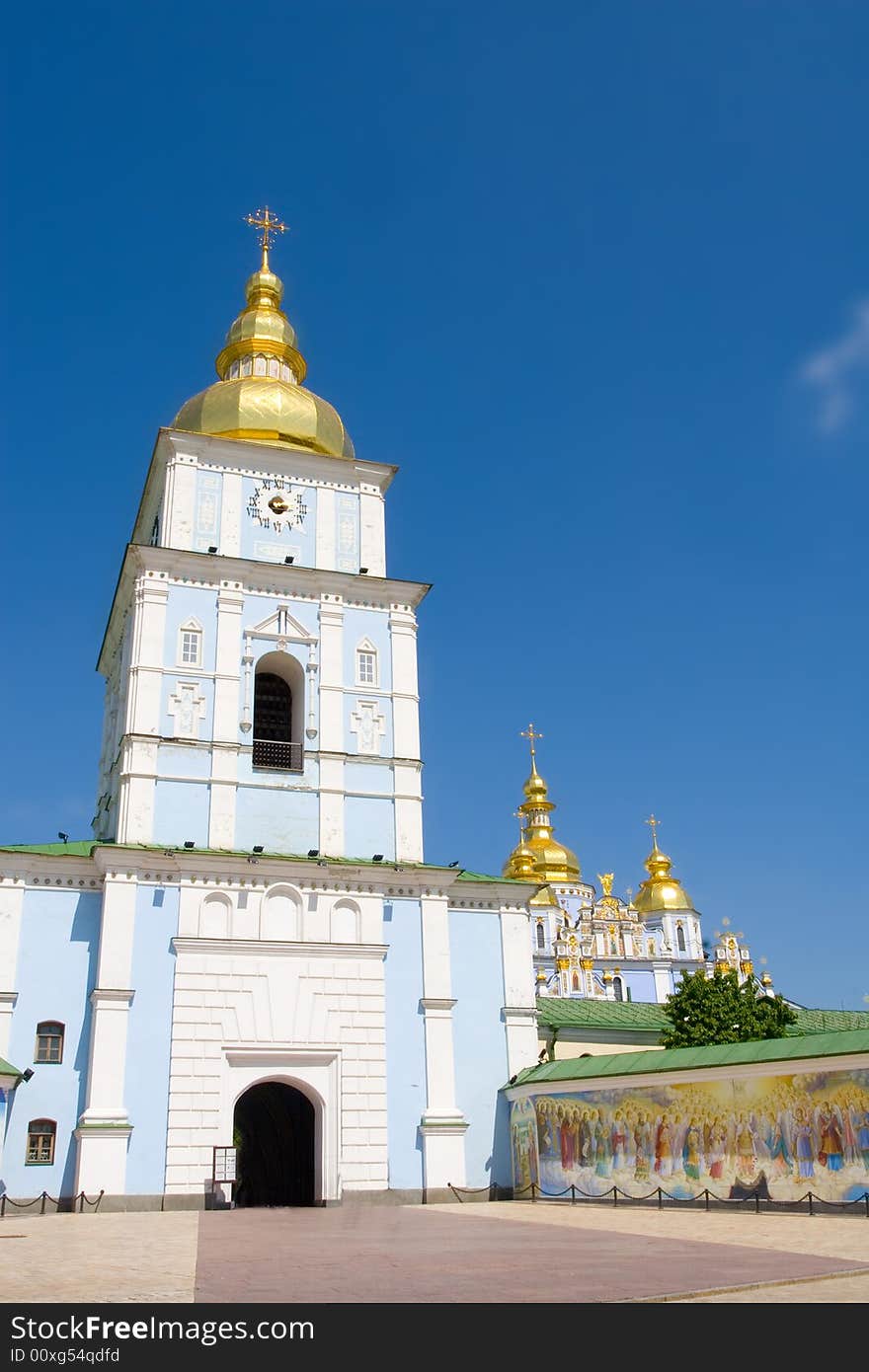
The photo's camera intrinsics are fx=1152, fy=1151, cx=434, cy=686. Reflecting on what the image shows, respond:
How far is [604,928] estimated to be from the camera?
7450cm

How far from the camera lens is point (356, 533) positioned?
27.8 meters

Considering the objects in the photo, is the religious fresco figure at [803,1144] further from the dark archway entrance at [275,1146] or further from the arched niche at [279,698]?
the arched niche at [279,698]

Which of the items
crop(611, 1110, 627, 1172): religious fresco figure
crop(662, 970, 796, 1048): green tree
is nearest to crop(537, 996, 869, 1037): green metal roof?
crop(662, 970, 796, 1048): green tree

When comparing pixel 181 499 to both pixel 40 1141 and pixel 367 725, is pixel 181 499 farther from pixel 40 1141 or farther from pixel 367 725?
pixel 40 1141

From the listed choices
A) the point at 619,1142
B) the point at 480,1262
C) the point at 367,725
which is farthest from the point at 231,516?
the point at 480,1262

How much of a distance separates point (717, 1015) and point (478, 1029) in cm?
826

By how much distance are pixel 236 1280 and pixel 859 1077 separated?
11021 millimetres

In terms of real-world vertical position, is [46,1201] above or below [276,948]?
below

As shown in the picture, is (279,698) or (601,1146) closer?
(601,1146)

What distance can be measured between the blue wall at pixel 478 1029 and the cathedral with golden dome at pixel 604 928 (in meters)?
41.9

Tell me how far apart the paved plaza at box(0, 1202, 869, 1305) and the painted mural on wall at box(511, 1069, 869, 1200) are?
975 mm

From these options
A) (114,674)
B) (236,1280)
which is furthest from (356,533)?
(236,1280)

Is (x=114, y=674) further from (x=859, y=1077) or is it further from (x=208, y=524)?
(x=859, y=1077)

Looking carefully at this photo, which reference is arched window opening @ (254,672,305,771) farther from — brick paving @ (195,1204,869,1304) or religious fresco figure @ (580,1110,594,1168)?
brick paving @ (195,1204,869,1304)
